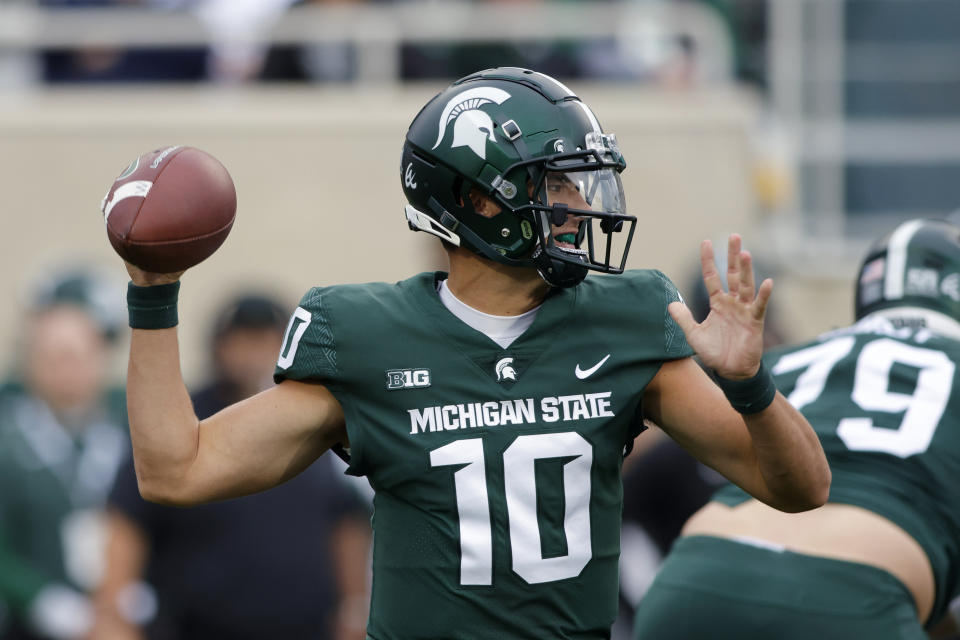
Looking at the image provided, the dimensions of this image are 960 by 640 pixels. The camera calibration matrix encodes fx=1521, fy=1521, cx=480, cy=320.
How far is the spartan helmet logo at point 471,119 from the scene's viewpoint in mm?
3299

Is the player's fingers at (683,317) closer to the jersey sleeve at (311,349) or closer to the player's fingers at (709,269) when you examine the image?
the player's fingers at (709,269)

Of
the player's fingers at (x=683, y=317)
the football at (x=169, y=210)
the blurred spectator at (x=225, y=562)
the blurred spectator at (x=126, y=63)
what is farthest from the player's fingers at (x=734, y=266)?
the blurred spectator at (x=126, y=63)

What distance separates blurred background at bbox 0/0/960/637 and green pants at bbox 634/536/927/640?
15.8 feet

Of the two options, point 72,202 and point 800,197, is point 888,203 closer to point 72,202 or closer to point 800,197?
point 800,197

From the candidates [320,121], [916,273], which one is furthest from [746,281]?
[320,121]

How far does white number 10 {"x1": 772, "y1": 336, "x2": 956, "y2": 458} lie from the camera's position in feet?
13.2

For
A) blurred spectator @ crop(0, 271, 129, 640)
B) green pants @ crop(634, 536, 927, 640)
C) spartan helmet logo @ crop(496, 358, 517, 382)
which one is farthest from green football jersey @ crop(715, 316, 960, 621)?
blurred spectator @ crop(0, 271, 129, 640)

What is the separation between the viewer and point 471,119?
3320 millimetres

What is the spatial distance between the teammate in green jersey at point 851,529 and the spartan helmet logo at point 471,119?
4.55 ft

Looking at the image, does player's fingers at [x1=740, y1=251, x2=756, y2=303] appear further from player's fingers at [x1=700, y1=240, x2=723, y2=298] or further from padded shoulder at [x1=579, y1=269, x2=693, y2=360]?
padded shoulder at [x1=579, y1=269, x2=693, y2=360]

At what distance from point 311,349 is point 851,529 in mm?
1561

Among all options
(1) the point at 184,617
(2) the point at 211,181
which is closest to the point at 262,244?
(1) the point at 184,617

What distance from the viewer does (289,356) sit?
3.25 m

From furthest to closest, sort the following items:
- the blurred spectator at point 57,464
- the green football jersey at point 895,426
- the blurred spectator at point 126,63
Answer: the blurred spectator at point 126,63 < the blurred spectator at point 57,464 < the green football jersey at point 895,426
